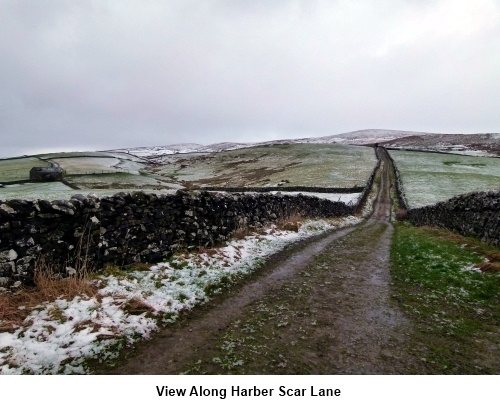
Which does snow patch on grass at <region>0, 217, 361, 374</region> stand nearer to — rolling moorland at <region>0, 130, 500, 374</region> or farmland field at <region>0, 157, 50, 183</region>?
rolling moorland at <region>0, 130, 500, 374</region>

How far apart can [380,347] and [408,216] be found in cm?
3814

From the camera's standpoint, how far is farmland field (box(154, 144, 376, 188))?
64.7 m

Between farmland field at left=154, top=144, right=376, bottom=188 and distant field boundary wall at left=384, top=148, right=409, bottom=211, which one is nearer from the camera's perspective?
distant field boundary wall at left=384, top=148, right=409, bottom=211

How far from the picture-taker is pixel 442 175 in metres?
64.2

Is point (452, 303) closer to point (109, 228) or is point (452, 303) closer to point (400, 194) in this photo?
point (109, 228)

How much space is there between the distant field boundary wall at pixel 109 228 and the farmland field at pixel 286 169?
47.2 meters

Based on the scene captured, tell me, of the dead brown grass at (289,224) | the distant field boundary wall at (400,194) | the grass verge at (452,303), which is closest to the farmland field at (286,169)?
the distant field boundary wall at (400,194)

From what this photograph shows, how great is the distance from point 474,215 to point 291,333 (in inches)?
610

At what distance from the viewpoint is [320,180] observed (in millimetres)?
61812

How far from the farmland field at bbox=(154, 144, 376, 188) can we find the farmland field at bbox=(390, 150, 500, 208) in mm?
8897

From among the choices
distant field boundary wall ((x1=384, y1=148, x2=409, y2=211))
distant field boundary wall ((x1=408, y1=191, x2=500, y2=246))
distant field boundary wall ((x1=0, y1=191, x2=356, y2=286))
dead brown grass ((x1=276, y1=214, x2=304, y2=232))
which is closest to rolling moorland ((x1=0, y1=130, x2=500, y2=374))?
distant field boundary wall ((x1=0, y1=191, x2=356, y2=286))

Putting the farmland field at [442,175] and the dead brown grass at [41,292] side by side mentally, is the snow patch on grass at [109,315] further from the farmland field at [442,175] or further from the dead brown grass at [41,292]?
the farmland field at [442,175]
